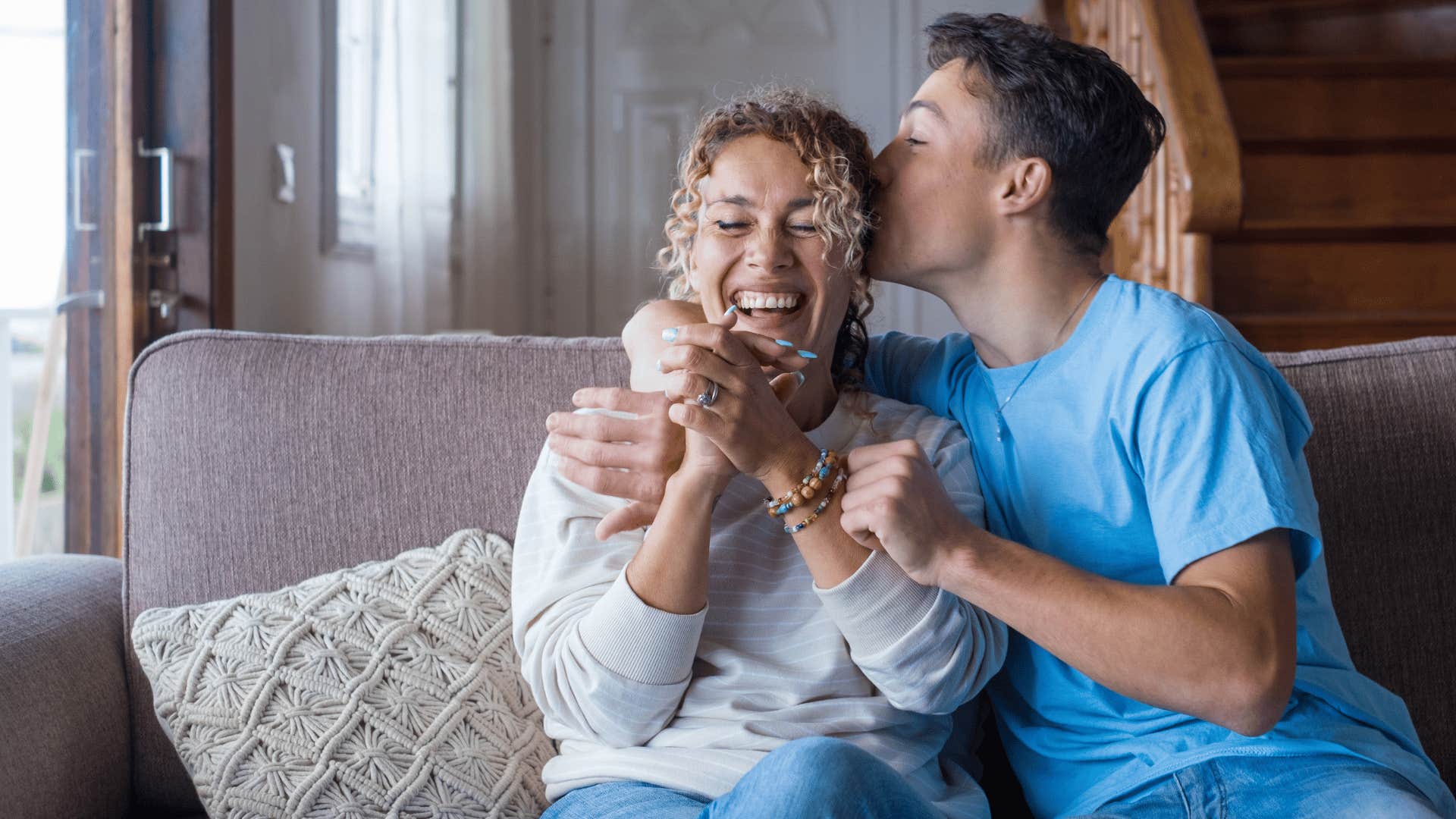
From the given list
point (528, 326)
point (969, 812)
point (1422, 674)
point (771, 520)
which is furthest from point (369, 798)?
point (528, 326)

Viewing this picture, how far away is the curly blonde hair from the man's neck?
0.44 ft

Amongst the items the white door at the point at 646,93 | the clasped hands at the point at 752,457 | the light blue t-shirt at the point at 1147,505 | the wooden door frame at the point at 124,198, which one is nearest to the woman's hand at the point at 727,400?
the clasped hands at the point at 752,457

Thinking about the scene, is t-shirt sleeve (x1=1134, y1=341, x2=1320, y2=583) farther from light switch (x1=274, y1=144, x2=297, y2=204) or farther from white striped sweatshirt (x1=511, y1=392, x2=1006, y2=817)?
light switch (x1=274, y1=144, x2=297, y2=204)

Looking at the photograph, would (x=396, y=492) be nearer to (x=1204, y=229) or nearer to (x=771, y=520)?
(x=771, y=520)

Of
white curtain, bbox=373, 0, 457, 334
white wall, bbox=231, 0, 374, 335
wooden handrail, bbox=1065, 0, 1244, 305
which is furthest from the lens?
white curtain, bbox=373, 0, 457, 334

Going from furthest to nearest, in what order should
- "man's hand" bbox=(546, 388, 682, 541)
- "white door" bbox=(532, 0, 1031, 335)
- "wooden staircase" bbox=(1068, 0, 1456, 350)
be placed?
"white door" bbox=(532, 0, 1031, 335), "wooden staircase" bbox=(1068, 0, 1456, 350), "man's hand" bbox=(546, 388, 682, 541)

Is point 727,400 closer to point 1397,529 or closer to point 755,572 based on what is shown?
point 755,572

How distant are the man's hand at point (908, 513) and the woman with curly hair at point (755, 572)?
17mm

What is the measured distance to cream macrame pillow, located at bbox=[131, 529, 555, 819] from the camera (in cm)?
128

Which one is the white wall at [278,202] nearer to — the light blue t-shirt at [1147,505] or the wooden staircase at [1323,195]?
the wooden staircase at [1323,195]

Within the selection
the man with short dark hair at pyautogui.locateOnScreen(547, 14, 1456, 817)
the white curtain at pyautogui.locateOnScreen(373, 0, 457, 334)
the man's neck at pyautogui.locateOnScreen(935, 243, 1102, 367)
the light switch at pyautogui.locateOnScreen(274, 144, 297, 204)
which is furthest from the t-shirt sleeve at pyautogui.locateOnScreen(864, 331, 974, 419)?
the white curtain at pyautogui.locateOnScreen(373, 0, 457, 334)

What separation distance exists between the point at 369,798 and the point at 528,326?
A: 3588mm

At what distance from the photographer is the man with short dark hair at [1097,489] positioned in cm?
102

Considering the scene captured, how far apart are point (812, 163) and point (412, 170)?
242 centimetres
